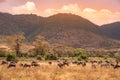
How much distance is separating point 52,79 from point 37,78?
1.62m

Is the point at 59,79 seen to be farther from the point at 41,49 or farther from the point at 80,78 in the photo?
the point at 41,49

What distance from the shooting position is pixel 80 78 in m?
29.5

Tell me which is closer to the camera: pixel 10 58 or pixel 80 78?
pixel 80 78

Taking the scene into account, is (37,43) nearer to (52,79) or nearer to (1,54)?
(1,54)

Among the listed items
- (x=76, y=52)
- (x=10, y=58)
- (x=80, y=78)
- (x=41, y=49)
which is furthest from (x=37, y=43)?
(x=80, y=78)

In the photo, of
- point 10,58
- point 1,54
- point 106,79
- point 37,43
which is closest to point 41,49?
point 37,43

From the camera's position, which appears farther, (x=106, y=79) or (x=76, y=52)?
(x=76, y=52)

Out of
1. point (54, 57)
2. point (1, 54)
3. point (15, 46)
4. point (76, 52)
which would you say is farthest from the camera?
point (15, 46)

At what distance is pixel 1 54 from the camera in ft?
398

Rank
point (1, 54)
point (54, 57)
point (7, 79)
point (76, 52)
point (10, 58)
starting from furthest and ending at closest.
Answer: point (76, 52), point (1, 54), point (54, 57), point (10, 58), point (7, 79)

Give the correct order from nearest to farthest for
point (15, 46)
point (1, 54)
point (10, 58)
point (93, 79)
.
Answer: point (93, 79), point (10, 58), point (1, 54), point (15, 46)

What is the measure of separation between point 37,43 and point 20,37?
12.6 m

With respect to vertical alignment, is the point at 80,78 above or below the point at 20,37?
below

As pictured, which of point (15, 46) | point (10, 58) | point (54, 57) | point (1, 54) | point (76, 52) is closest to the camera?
point (10, 58)
